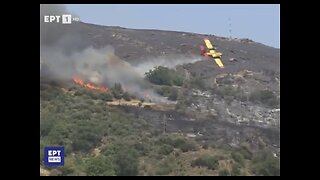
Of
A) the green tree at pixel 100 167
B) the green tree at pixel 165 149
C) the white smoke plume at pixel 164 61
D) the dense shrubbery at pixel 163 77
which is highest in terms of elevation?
the white smoke plume at pixel 164 61

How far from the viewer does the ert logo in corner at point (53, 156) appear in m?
18.0

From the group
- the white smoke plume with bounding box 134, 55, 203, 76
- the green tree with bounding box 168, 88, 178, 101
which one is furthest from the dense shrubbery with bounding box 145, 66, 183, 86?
the green tree with bounding box 168, 88, 178, 101

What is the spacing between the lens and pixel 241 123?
28.3 metres

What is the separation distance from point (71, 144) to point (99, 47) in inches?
217

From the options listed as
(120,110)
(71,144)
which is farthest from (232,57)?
(71,144)

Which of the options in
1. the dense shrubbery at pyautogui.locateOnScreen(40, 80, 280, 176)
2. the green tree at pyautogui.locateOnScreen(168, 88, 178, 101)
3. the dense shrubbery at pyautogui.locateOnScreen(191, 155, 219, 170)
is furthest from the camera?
the green tree at pyautogui.locateOnScreen(168, 88, 178, 101)

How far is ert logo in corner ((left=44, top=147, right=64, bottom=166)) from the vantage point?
59.0 ft

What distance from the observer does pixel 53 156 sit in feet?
58.9

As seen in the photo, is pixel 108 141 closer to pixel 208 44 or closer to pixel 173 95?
pixel 173 95

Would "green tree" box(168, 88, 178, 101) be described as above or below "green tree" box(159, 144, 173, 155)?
above

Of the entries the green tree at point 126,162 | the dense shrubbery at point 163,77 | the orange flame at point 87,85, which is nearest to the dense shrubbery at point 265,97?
the dense shrubbery at point 163,77

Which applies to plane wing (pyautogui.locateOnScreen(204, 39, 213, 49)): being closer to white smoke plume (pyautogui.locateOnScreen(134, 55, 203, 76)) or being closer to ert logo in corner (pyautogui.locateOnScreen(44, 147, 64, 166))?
white smoke plume (pyautogui.locateOnScreen(134, 55, 203, 76))

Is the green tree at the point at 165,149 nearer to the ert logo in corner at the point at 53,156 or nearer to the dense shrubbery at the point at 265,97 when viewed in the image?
the dense shrubbery at the point at 265,97
